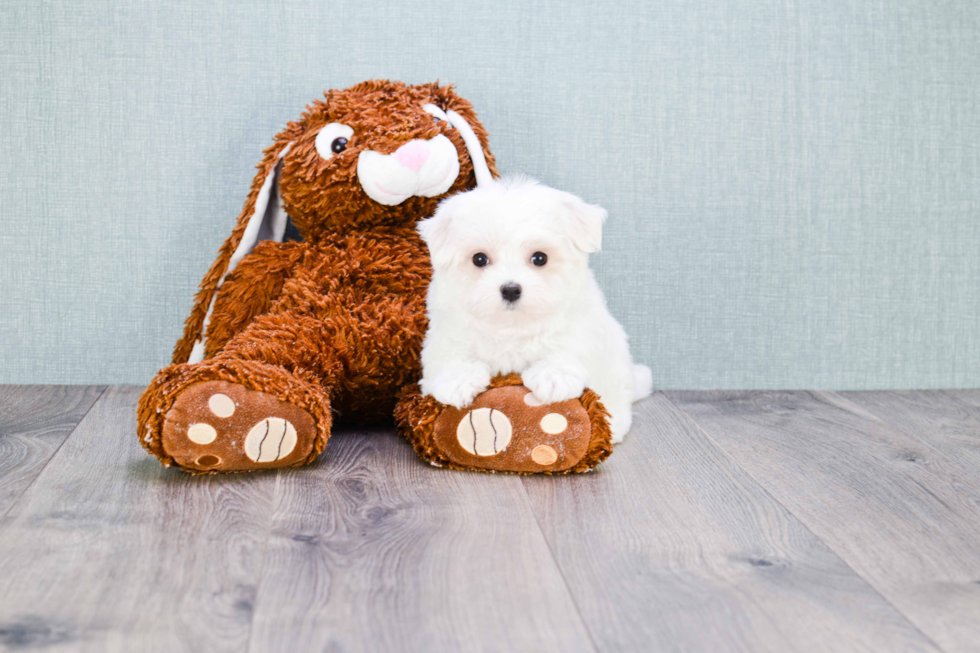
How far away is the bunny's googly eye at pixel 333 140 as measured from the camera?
1482mm

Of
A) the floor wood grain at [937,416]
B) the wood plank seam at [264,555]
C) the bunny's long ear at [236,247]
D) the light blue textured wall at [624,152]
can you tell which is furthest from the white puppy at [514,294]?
the floor wood grain at [937,416]

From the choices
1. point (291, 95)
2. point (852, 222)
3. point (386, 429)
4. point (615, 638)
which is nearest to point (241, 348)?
point (386, 429)

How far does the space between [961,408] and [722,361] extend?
0.50 meters

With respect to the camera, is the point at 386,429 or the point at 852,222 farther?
the point at 852,222

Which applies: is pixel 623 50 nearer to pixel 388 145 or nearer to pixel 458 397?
pixel 388 145

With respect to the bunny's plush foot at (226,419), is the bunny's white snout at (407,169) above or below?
above

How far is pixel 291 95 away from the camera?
1.75 metres

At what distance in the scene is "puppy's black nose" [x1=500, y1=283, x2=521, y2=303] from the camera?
119 centimetres

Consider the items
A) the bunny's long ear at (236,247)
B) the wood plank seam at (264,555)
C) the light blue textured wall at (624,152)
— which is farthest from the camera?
the light blue textured wall at (624,152)

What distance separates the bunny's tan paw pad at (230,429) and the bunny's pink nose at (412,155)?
0.47 meters

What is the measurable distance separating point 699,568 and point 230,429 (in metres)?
0.66

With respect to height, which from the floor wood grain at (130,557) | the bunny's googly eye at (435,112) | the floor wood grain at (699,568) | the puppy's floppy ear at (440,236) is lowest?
the floor wood grain at (699,568)

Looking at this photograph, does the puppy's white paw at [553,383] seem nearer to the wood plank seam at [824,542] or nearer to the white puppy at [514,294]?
the white puppy at [514,294]

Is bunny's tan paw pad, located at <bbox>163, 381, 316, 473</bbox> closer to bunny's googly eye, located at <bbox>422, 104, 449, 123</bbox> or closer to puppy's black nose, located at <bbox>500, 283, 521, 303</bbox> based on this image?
puppy's black nose, located at <bbox>500, 283, 521, 303</bbox>
